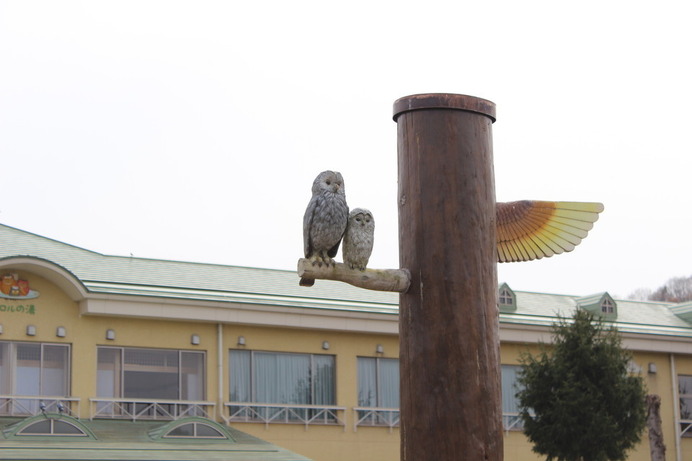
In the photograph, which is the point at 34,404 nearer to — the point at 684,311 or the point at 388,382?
the point at 388,382

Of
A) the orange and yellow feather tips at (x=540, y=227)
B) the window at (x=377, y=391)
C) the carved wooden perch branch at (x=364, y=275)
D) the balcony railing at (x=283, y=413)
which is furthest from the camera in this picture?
the window at (x=377, y=391)

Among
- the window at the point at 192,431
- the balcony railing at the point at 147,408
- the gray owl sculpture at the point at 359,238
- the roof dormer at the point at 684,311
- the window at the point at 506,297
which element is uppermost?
the window at the point at 506,297

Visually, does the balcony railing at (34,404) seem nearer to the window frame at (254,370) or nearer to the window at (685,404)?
the window frame at (254,370)

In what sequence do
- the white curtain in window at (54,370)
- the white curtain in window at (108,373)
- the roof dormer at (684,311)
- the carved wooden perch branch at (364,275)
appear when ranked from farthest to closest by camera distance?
the roof dormer at (684,311)
the white curtain in window at (108,373)
the white curtain in window at (54,370)
the carved wooden perch branch at (364,275)

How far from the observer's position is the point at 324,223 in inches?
189

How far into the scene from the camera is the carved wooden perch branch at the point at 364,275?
4539mm

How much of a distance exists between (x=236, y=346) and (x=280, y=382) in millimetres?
1482

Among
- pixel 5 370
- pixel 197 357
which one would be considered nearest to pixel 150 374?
pixel 197 357

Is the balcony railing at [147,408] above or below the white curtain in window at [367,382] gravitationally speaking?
below

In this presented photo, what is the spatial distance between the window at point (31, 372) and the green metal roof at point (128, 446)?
74 centimetres

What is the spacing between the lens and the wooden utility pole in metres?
4.41

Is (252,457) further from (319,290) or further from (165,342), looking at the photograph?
(319,290)

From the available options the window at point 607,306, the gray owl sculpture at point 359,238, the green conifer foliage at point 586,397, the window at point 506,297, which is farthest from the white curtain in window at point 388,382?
the gray owl sculpture at point 359,238

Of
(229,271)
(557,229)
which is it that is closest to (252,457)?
(229,271)
